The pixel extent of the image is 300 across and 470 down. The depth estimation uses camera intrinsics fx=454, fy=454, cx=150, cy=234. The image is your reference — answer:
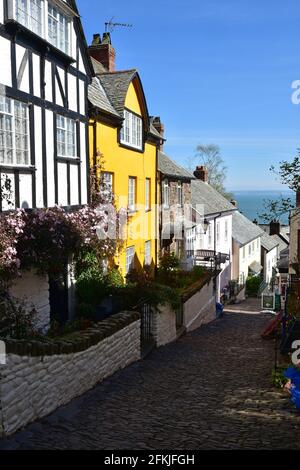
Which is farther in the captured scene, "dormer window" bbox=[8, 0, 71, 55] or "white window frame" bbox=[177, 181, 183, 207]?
"white window frame" bbox=[177, 181, 183, 207]

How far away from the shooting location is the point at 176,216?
84.2ft

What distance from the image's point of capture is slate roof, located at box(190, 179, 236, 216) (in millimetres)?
32872

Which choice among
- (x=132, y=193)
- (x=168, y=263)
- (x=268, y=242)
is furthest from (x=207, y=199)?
(x=268, y=242)

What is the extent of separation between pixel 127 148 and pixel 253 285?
33766mm

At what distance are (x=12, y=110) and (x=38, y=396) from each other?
6.30 meters

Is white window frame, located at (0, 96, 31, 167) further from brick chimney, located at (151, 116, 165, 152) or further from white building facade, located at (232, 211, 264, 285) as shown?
white building facade, located at (232, 211, 264, 285)

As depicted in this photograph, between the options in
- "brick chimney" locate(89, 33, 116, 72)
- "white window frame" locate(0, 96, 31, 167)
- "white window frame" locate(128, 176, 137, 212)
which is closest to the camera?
"white window frame" locate(0, 96, 31, 167)

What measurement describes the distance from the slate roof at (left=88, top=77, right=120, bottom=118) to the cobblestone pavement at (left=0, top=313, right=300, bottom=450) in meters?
8.17

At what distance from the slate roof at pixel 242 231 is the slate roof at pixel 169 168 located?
59.3ft

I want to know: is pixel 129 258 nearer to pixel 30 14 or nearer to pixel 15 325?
pixel 30 14

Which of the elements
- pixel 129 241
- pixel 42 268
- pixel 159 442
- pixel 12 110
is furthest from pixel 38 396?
pixel 129 241

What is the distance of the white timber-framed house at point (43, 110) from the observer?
10.1m

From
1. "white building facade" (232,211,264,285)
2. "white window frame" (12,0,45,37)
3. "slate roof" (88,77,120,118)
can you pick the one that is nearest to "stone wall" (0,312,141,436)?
"white window frame" (12,0,45,37)

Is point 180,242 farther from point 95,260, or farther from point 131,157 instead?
point 95,260
